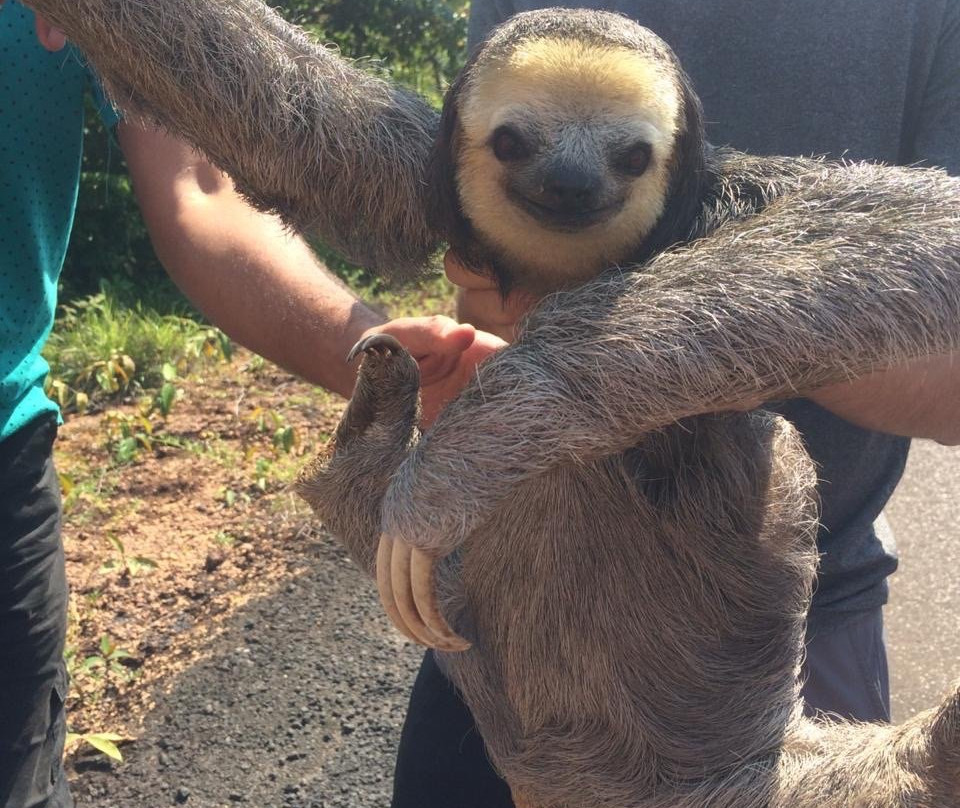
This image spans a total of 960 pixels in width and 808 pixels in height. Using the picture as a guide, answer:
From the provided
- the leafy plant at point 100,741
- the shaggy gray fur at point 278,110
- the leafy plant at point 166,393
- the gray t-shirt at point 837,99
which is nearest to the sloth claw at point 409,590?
the shaggy gray fur at point 278,110

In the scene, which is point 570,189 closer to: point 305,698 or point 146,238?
point 305,698

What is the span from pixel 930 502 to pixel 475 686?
3.86 m

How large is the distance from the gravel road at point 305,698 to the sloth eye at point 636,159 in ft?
8.16

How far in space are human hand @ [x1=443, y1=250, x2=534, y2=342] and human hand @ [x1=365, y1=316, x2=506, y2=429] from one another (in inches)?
2.2

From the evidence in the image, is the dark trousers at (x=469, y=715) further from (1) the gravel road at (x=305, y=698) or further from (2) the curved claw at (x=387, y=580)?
(2) the curved claw at (x=387, y=580)

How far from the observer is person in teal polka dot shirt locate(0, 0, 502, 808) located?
2.48 metres

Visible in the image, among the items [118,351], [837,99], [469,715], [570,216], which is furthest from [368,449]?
[118,351]

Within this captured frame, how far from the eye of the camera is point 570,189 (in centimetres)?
198

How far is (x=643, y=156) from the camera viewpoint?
6.77ft

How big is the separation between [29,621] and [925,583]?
163 inches

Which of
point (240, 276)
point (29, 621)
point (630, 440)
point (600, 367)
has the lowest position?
point (29, 621)

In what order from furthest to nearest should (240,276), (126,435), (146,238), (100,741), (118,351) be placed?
1. (146,238)
2. (118,351)
3. (126,435)
4. (100,741)
5. (240,276)

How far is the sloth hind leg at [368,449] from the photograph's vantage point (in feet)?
7.60

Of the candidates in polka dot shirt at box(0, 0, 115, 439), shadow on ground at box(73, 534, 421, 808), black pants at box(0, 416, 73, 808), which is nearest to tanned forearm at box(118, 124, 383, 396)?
polka dot shirt at box(0, 0, 115, 439)
